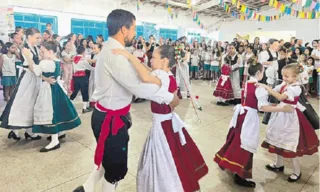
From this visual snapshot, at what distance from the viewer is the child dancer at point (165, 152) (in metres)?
1.60

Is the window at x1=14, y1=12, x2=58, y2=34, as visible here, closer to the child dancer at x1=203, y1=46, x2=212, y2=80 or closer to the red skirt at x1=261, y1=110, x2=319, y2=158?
the child dancer at x1=203, y1=46, x2=212, y2=80

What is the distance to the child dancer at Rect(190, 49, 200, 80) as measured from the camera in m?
9.32

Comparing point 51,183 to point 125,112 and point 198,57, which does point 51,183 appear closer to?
point 125,112

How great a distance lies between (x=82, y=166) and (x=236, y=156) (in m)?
1.43

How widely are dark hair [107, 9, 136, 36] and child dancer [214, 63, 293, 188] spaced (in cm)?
126

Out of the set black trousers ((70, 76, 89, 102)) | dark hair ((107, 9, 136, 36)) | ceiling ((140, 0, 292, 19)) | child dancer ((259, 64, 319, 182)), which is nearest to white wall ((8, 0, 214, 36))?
ceiling ((140, 0, 292, 19))

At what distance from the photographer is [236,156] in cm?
218

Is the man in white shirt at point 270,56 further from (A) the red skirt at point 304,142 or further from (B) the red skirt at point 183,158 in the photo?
(B) the red skirt at point 183,158

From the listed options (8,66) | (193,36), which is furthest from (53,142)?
(193,36)

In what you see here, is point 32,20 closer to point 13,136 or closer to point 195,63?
point 195,63

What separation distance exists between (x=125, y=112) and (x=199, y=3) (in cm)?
1216

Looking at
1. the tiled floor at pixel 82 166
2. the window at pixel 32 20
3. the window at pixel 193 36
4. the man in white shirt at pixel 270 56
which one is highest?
the window at pixel 193 36

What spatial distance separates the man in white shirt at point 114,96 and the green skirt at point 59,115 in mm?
1478

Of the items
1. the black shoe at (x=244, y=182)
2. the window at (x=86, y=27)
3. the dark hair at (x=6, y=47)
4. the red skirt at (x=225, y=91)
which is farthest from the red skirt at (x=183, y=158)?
the window at (x=86, y=27)
